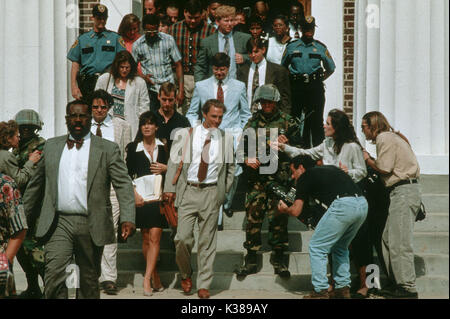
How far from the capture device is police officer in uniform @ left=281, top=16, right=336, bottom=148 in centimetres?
1040

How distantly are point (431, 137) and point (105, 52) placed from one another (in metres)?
4.28

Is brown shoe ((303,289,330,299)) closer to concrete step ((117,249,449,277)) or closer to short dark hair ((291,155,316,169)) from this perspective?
concrete step ((117,249,449,277))

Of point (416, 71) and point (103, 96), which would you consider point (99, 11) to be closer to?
point (103, 96)

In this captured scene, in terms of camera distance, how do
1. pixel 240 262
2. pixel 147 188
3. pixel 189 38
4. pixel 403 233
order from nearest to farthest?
pixel 403 233, pixel 147 188, pixel 240 262, pixel 189 38

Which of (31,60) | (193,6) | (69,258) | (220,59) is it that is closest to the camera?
(69,258)

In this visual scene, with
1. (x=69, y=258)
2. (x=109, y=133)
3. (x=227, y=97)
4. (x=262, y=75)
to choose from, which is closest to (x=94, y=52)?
(x=109, y=133)

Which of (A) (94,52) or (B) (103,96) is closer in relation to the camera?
(B) (103,96)

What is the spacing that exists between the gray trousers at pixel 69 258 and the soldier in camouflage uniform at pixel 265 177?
2.36m

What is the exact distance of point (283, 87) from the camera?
32.6 ft

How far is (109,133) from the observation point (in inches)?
359

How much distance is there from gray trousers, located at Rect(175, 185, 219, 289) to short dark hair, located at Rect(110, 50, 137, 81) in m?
1.90

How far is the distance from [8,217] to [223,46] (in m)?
4.23
